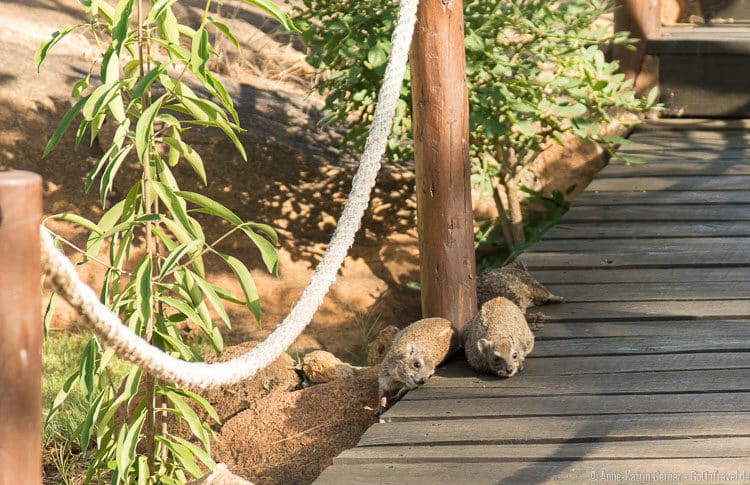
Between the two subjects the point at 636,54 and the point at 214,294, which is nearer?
the point at 214,294

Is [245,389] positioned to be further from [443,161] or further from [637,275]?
[637,275]

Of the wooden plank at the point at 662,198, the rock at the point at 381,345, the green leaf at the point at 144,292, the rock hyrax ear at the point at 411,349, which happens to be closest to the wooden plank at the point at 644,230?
the wooden plank at the point at 662,198

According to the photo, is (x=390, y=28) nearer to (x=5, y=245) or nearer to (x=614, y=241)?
(x=614, y=241)

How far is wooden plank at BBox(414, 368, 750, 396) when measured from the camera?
130 inches

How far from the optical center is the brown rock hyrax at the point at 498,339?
340cm

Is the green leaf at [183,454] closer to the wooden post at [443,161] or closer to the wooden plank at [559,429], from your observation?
the wooden plank at [559,429]

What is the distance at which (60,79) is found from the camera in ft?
24.6

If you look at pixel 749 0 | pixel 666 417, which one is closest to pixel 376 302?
pixel 666 417

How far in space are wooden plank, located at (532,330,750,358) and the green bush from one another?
164 cm

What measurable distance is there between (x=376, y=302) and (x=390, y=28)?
234 cm

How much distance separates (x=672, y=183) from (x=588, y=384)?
8.91 ft

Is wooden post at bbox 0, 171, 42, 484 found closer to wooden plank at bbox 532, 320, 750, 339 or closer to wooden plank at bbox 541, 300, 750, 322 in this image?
wooden plank at bbox 532, 320, 750, 339

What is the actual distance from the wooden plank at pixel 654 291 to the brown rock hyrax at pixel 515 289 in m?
0.15

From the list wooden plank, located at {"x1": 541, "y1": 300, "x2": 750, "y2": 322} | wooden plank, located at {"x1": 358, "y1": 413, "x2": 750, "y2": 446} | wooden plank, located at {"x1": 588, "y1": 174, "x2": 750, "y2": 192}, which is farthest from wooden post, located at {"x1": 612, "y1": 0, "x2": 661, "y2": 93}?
wooden plank, located at {"x1": 358, "y1": 413, "x2": 750, "y2": 446}
